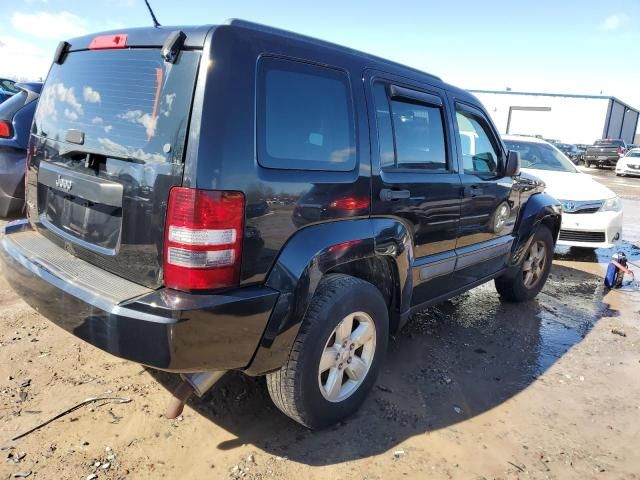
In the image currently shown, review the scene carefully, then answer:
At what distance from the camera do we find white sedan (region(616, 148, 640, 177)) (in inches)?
925

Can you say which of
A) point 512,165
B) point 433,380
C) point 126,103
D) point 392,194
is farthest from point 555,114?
point 126,103

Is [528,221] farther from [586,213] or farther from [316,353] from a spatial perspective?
[316,353]

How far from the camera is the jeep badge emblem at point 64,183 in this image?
2469 millimetres

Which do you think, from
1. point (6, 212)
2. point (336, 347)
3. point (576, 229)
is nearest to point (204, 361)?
point (336, 347)

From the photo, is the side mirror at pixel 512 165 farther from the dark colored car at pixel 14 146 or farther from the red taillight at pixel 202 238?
the dark colored car at pixel 14 146

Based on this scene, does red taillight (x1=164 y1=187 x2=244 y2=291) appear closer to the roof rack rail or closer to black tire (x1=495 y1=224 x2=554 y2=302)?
the roof rack rail

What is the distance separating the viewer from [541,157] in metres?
8.12

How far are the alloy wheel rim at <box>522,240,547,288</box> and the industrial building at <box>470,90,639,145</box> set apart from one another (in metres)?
47.0

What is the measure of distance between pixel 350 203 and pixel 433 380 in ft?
4.96

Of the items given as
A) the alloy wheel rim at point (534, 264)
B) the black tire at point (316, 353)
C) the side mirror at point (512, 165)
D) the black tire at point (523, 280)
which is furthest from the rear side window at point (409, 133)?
the alloy wheel rim at point (534, 264)

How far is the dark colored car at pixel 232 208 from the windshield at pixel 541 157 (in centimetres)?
549

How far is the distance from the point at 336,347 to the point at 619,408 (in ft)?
6.71

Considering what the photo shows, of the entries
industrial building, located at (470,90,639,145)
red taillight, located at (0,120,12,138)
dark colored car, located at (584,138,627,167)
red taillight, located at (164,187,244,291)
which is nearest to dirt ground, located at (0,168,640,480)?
red taillight, located at (164,187,244,291)

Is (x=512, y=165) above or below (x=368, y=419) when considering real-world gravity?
above
